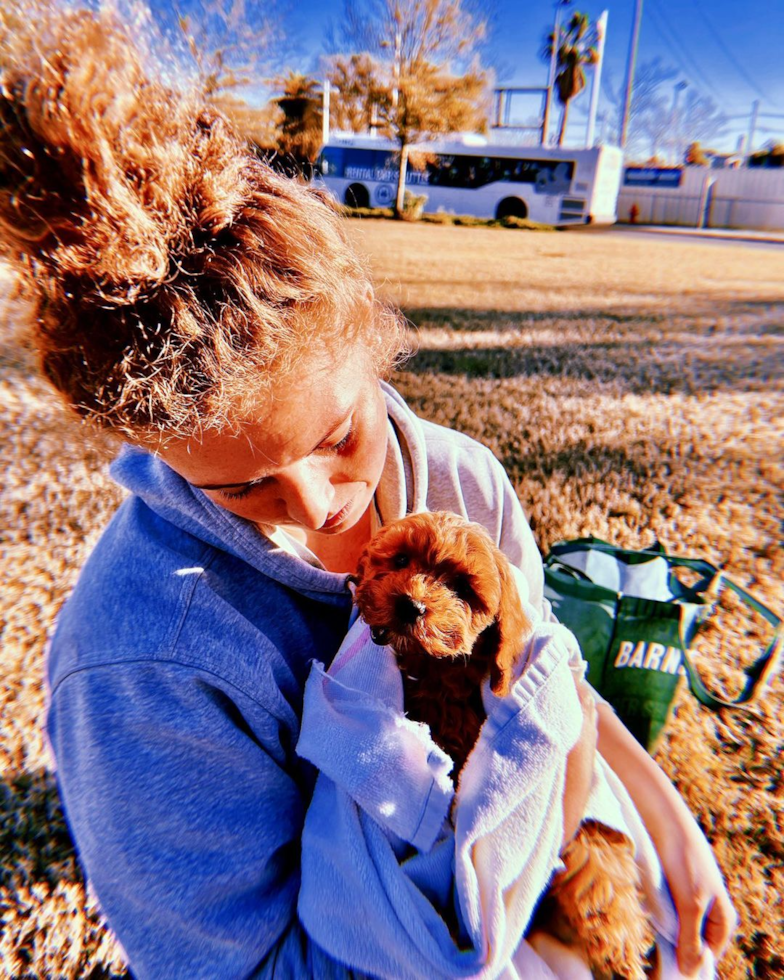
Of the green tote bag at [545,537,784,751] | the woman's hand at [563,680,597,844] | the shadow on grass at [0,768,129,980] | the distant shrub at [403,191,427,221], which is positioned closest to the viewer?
the woman's hand at [563,680,597,844]

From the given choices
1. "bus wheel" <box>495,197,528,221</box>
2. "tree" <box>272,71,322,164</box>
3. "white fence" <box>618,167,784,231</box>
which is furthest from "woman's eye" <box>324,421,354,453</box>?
"white fence" <box>618,167,784,231</box>

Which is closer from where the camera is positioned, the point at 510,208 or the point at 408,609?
the point at 408,609

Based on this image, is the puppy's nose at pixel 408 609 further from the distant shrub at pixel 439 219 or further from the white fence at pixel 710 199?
the white fence at pixel 710 199

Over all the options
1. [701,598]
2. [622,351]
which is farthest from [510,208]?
[701,598]

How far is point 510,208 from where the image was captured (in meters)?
27.9

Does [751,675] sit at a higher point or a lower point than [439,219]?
lower

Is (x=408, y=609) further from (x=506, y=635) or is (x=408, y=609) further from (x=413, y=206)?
(x=413, y=206)

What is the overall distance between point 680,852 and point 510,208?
30078 millimetres

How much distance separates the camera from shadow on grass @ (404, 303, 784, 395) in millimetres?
5941

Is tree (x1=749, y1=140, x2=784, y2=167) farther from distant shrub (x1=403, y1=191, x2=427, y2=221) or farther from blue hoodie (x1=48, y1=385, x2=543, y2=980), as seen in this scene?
blue hoodie (x1=48, y1=385, x2=543, y2=980)

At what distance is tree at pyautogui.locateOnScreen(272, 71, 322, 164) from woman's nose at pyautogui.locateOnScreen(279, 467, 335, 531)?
0.78 meters

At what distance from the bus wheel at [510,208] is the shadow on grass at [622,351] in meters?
20.9

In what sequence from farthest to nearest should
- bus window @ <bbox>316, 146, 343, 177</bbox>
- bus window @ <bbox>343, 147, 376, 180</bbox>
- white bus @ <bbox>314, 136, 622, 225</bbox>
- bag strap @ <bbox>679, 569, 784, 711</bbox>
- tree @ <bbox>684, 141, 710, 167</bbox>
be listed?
tree @ <bbox>684, 141, 710, 167</bbox> → bus window @ <bbox>343, 147, 376, 180</bbox> → bus window @ <bbox>316, 146, 343, 177</bbox> → white bus @ <bbox>314, 136, 622, 225</bbox> → bag strap @ <bbox>679, 569, 784, 711</bbox>

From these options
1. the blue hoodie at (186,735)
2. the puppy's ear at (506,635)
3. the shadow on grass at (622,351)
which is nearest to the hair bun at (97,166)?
the blue hoodie at (186,735)
